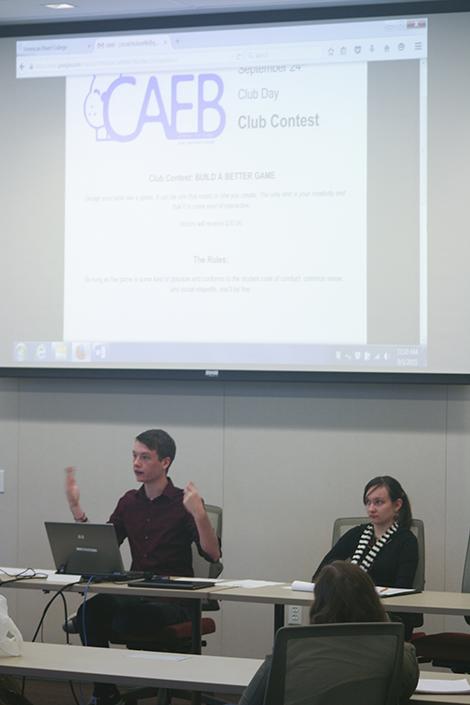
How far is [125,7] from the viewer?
232 inches

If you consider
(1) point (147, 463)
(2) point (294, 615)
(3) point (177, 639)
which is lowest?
(2) point (294, 615)

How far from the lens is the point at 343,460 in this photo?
19.2ft

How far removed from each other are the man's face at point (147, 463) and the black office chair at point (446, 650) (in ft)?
4.50

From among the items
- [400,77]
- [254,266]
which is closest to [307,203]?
[254,266]

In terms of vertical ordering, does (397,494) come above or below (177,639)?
above

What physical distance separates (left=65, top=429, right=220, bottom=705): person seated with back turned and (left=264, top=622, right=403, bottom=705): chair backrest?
211 cm

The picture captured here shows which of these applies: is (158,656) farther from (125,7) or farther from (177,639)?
(125,7)

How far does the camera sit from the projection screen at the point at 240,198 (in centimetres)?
564

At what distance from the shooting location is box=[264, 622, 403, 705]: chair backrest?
2666mm

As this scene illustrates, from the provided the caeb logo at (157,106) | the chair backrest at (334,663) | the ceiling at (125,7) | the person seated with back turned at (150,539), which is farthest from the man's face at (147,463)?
the chair backrest at (334,663)

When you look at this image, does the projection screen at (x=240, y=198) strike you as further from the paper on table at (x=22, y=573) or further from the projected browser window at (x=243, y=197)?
the paper on table at (x=22, y=573)

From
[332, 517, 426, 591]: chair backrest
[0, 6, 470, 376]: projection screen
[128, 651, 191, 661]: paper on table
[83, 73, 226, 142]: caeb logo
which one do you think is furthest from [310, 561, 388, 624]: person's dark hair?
[83, 73, 226, 142]: caeb logo

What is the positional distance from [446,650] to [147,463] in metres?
1.56

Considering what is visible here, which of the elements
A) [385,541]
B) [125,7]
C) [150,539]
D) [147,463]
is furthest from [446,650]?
[125,7]
